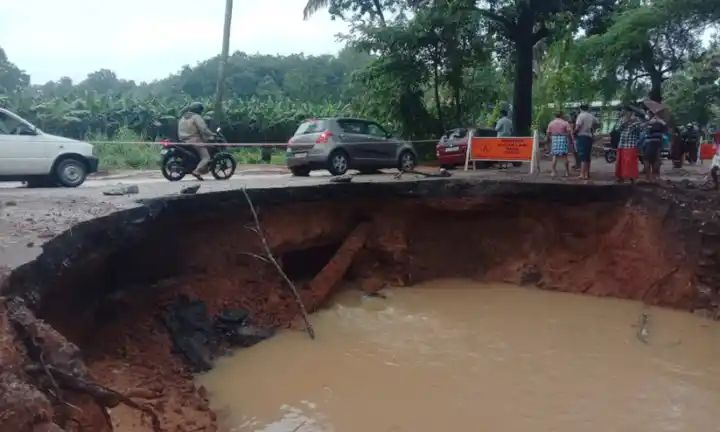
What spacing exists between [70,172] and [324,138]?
17.3 feet

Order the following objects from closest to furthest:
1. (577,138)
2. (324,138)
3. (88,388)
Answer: (88,388) → (577,138) → (324,138)

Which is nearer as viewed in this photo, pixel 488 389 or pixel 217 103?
pixel 488 389

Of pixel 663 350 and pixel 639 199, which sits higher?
pixel 639 199

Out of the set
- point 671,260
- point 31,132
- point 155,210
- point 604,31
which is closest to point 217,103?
point 31,132

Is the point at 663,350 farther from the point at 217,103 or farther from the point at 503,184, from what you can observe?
the point at 217,103

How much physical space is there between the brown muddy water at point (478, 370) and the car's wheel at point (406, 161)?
5.48m

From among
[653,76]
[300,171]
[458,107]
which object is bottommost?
[300,171]

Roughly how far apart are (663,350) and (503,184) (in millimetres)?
3807

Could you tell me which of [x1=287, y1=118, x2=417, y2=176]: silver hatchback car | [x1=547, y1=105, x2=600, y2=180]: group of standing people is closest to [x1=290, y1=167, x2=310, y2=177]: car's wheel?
[x1=287, y1=118, x2=417, y2=176]: silver hatchback car

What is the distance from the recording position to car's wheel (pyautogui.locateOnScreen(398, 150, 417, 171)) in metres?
15.6

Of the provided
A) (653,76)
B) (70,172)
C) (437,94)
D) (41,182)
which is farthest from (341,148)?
(653,76)

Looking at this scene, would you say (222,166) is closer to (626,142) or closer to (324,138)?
(324,138)

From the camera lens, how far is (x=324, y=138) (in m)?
14.3

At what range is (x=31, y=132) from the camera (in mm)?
11547
